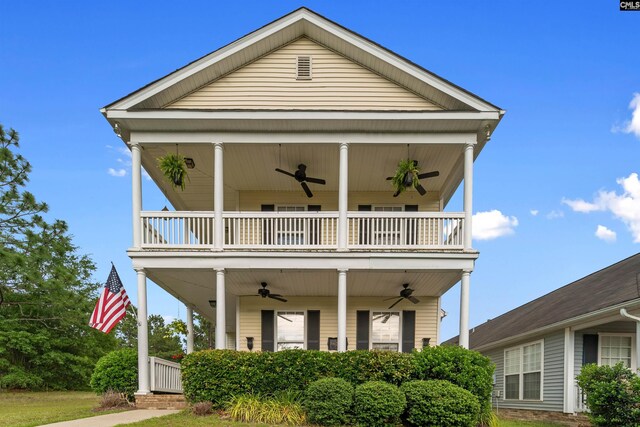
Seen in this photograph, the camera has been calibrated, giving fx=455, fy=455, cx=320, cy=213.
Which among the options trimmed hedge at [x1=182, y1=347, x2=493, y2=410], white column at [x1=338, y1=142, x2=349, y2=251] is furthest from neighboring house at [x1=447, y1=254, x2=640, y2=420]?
white column at [x1=338, y1=142, x2=349, y2=251]

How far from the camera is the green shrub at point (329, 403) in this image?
28.8 ft

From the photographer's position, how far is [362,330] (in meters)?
14.0

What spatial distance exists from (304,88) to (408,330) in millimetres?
7867

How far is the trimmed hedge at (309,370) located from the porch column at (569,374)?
15.6ft

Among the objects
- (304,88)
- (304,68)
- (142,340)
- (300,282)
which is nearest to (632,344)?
(300,282)

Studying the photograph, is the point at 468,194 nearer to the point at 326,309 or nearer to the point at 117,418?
the point at 326,309

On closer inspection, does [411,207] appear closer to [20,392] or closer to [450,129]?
[450,129]

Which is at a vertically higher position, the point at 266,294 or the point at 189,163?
the point at 189,163

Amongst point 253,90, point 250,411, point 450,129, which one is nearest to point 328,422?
point 250,411

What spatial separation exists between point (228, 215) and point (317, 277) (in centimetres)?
292

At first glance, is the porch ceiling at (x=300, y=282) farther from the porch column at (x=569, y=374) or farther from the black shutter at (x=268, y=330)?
the porch column at (x=569, y=374)

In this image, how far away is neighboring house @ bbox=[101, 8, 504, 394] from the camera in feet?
36.1

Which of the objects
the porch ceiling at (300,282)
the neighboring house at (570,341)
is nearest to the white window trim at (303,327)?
the porch ceiling at (300,282)

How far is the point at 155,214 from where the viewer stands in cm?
1109
